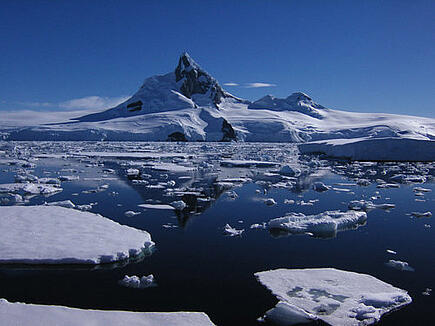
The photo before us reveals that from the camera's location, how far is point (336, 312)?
12.7 feet

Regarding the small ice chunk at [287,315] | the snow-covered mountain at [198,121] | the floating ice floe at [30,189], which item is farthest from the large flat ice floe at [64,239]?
the snow-covered mountain at [198,121]

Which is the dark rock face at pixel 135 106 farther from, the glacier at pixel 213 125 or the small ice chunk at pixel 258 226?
the small ice chunk at pixel 258 226

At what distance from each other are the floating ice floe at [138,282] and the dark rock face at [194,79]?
9963 cm

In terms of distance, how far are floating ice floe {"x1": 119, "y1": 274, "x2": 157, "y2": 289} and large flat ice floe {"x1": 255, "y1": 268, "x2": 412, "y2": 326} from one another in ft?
4.67

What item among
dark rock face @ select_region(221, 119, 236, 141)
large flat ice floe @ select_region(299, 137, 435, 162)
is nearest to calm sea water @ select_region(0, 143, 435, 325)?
large flat ice floe @ select_region(299, 137, 435, 162)

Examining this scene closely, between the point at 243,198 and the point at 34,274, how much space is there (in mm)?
6599

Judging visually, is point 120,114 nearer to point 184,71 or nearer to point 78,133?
point 78,133

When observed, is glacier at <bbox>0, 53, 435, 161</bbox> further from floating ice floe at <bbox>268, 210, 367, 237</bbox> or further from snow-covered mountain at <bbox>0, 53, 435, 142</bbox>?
floating ice floe at <bbox>268, 210, 367, 237</bbox>

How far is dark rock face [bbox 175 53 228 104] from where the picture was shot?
344 ft

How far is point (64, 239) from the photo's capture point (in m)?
5.62

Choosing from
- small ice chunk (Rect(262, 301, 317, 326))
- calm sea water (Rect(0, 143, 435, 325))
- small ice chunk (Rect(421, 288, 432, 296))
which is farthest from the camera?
small ice chunk (Rect(421, 288, 432, 296))

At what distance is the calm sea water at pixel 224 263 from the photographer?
404 centimetres

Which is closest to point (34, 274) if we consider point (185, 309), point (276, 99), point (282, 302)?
point (185, 309)

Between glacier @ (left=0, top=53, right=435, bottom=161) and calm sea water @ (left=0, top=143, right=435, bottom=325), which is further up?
glacier @ (left=0, top=53, right=435, bottom=161)
